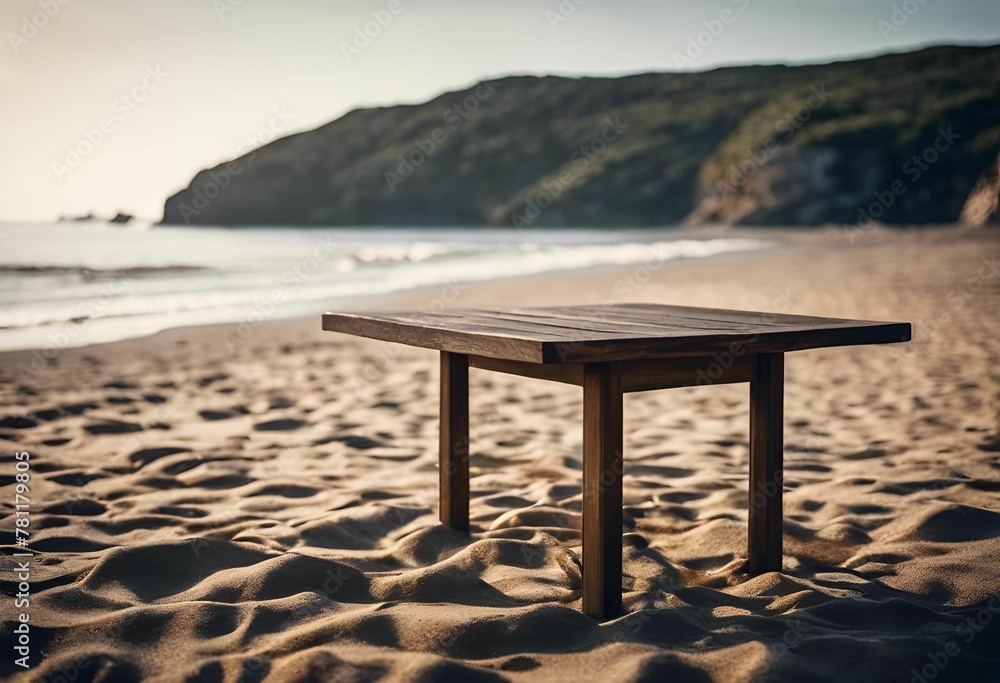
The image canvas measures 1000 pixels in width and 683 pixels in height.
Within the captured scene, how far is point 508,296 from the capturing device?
12.4m

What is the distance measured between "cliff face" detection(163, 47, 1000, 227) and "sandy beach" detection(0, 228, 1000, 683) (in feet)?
170

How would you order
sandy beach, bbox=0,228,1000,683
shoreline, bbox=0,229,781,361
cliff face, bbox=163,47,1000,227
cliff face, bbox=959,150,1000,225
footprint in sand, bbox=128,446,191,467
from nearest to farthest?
1. sandy beach, bbox=0,228,1000,683
2. footprint in sand, bbox=128,446,191,467
3. shoreline, bbox=0,229,781,361
4. cliff face, bbox=959,150,1000,225
5. cliff face, bbox=163,47,1000,227

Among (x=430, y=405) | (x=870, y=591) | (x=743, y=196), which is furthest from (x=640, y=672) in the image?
(x=743, y=196)

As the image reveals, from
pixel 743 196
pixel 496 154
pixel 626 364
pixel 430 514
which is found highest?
pixel 496 154

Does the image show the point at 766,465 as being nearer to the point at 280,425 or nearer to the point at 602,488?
the point at 602,488

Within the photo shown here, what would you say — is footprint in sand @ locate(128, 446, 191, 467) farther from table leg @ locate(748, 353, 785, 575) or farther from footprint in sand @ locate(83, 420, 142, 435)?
table leg @ locate(748, 353, 785, 575)

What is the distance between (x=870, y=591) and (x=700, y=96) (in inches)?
3902

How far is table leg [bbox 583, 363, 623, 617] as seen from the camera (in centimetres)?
220

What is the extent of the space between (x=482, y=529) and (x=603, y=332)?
1.16 m

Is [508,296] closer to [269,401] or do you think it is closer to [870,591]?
[269,401]

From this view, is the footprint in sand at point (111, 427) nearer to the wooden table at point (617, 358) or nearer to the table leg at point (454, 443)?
the wooden table at point (617, 358)

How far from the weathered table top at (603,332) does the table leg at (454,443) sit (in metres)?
0.22

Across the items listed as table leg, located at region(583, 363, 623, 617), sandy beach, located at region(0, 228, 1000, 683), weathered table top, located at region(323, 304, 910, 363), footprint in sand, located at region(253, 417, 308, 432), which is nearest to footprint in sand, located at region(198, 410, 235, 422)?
sandy beach, located at region(0, 228, 1000, 683)

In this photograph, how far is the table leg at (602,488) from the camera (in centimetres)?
220
